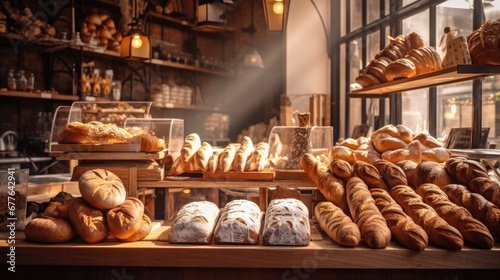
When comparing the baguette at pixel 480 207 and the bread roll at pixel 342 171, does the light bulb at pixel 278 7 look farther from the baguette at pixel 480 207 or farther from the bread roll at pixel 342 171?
the baguette at pixel 480 207

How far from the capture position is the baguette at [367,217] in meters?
1.45

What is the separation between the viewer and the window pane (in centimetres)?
584

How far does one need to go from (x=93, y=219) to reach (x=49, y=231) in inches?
5.7

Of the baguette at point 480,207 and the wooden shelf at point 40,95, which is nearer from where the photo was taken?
the baguette at point 480,207

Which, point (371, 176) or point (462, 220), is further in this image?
point (371, 176)

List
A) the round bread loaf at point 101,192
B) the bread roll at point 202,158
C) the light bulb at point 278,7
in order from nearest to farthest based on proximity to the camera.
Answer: the round bread loaf at point 101,192 → the bread roll at point 202,158 → the light bulb at point 278,7

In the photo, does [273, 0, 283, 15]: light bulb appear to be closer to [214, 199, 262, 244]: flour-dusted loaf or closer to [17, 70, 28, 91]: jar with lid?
[214, 199, 262, 244]: flour-dusted loaf

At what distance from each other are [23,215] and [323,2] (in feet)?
18.3

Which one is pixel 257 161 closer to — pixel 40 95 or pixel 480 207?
pixel 480 207

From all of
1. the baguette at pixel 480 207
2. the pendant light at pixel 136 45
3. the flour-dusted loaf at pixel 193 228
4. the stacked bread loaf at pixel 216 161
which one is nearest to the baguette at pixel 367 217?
the baguette at pixel 480 207

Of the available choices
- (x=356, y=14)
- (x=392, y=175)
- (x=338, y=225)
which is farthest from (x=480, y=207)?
(x=356, y=14)

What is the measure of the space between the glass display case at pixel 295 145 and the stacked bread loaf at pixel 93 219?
2.87 ft

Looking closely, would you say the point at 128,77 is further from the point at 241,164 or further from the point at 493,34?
the point at 493,34

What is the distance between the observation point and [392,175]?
1.80 meters
